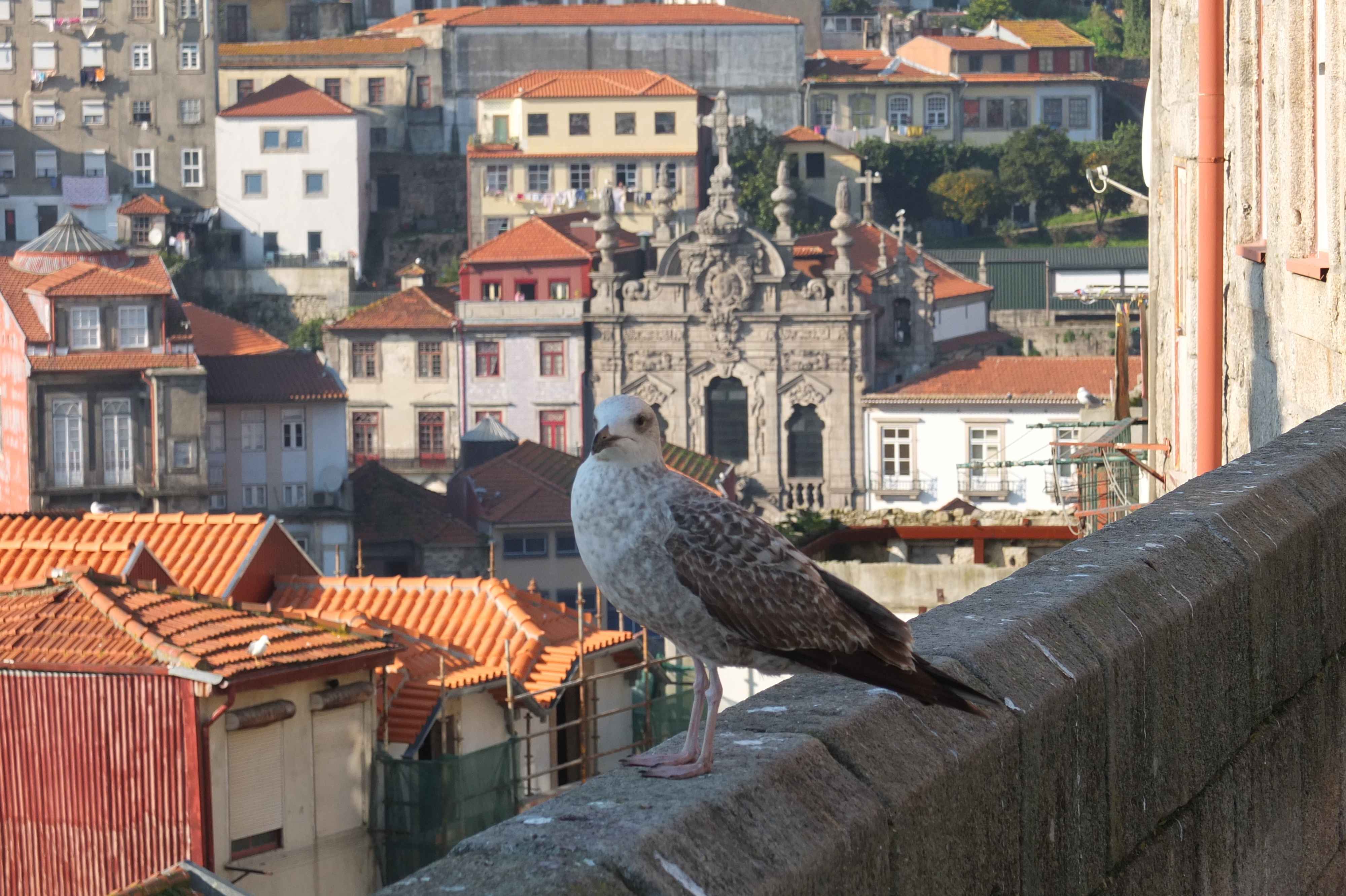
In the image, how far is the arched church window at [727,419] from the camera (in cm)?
6906

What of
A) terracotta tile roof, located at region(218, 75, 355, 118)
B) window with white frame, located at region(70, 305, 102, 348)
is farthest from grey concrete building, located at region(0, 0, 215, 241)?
window with white frame, located at region(70, 305, 102, 348)

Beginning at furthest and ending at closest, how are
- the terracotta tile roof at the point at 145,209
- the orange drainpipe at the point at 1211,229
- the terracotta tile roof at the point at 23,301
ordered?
1. the terracotta tile roof at the point at 145,209
2. the terracotta tile roof at the point at 23,301
3. the orange drainpipe at the point at 1211,229

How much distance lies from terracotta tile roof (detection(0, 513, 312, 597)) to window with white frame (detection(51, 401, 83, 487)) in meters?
32.9

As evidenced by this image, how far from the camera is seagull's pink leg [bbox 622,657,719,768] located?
3199 mm

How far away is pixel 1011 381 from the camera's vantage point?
63906mm

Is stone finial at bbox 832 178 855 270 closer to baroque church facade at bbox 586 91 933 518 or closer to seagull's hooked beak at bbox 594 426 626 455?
baroque church facade at bbox 586 91 933 518

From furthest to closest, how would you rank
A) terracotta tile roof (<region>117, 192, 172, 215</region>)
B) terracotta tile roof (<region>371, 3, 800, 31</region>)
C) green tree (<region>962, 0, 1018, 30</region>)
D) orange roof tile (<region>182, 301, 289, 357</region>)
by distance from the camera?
green tree (<region>962, 0, 1018, 30</region>) → terracotta tile roof (<region>371, 3, 800, 31</region>) → terracotta tile roof (<region>117, 192, 172, 215</region>) → orange roof tile (<region>182, 301, 289, 357</region>)

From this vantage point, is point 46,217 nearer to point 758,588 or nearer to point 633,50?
point 633,50

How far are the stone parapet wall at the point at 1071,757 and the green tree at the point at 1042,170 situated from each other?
86051mm

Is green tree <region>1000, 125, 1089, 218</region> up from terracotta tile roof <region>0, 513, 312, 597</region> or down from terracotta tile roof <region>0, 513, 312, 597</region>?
up

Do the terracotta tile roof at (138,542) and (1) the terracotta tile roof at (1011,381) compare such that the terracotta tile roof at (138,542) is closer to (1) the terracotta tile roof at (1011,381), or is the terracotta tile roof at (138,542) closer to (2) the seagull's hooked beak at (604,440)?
(2) the seagull's hooked beak at (604,440)

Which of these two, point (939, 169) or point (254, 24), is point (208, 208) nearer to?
point (254, 24)

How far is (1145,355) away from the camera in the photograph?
1864 centimetres

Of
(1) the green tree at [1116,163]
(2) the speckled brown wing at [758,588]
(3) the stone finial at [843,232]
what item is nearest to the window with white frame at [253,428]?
(3) the stone finial at [843,232]
